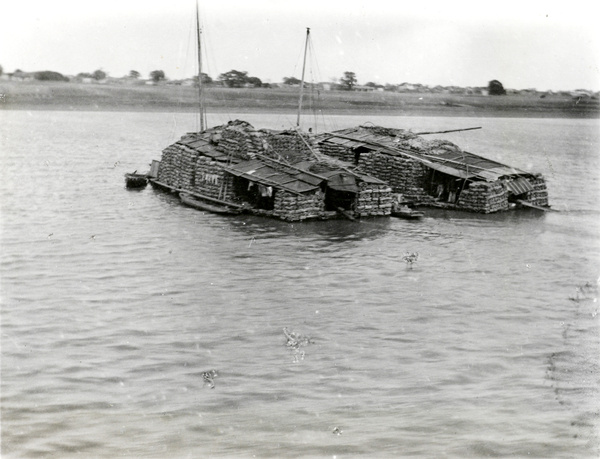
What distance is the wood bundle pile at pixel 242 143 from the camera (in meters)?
33.8

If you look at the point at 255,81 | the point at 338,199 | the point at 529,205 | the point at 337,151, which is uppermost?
the point at 255,81

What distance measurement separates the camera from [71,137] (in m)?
70.2

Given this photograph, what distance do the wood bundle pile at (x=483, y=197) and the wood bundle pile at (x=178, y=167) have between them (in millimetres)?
12401

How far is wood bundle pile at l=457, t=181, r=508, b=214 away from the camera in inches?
1313

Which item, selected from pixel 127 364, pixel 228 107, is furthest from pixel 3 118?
pixel 127 364

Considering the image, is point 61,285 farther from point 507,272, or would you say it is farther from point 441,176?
point 441,176

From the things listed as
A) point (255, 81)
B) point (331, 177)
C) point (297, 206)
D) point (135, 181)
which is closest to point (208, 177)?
point (297, 206)

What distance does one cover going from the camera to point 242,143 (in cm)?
3400

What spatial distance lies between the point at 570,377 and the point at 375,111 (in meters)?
96.3

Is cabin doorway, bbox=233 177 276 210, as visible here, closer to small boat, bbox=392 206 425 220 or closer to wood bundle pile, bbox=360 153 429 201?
small boat, bbox=392 206 425 220

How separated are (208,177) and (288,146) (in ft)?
13.2

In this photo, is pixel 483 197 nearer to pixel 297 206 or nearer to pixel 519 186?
pixel 519 186

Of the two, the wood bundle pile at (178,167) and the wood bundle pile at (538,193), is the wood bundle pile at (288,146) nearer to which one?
the wood bundle pile at (178,167)

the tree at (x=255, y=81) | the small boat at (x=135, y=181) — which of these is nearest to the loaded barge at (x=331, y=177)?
the small boat at (x=135, y=181)
